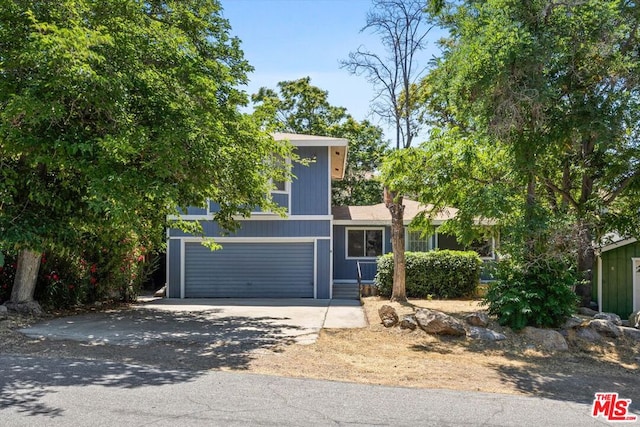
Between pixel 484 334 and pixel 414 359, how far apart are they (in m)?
2.24

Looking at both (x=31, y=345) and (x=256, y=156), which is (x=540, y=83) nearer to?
(x=256, y=156)

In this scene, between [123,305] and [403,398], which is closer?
[403,398]

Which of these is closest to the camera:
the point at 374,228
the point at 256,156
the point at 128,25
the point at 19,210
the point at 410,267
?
the point at 128,25

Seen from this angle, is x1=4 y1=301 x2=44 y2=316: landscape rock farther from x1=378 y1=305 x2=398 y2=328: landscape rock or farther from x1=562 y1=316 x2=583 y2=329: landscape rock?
x1=562 y1=316 x2=583 y2=329: landscape rock

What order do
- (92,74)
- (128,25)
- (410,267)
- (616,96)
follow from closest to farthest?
(92,74) → (616,96) → (128,25) → (410,267)

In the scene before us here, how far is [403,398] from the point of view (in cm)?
610

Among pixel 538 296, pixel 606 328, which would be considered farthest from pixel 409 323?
A: pixel 606 328

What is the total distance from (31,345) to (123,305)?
6179 millimetres

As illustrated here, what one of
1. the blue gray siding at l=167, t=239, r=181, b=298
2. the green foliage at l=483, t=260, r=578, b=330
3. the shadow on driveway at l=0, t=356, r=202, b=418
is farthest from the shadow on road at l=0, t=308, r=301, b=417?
the blue gray siding at l=167, t=239, r=181, b=298

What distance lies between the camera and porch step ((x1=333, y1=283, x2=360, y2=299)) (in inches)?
701

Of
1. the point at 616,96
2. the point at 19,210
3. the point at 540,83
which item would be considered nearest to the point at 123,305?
the point at 19,210

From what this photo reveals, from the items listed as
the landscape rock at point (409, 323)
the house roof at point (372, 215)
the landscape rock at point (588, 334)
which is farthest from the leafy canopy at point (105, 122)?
the house roof at point (372, 215)

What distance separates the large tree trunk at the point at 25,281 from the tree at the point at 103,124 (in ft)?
0.08

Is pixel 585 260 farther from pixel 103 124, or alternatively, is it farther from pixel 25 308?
pixel 25 308
